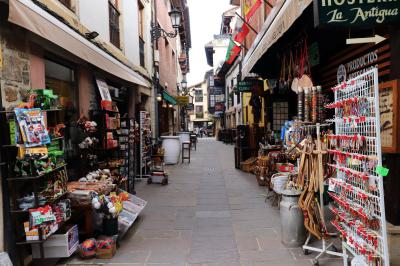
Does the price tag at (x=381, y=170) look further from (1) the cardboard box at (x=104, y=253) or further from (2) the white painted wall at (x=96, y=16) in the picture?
(2) the white painted wall at (x=96, y=16)

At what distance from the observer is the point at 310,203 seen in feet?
13.9

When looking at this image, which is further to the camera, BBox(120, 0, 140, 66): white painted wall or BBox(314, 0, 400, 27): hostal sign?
BBox(120, 0, 140, 66): white painted wall

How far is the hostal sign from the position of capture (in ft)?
10.6

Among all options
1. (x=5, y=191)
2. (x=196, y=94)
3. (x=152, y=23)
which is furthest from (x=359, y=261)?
(x=196, y=94)

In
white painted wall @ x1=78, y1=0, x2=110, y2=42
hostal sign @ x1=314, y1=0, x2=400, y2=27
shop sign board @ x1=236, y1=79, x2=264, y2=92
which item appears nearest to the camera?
hostal sign @ x1=314, y1=0, x2=400, y2=27

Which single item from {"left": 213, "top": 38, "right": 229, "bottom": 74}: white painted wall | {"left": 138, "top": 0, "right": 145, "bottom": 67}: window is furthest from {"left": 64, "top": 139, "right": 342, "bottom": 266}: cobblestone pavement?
{"left": 213, "top": 38, "right": 229, "bottom": 74}: white painted wall

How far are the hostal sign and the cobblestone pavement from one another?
271 centimetres

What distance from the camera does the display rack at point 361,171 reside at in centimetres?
283

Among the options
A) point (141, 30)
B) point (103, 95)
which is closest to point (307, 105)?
point (103, 95)

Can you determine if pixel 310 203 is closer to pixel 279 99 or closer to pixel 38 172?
pixel 38 172

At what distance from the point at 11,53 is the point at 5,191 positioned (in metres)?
1.58

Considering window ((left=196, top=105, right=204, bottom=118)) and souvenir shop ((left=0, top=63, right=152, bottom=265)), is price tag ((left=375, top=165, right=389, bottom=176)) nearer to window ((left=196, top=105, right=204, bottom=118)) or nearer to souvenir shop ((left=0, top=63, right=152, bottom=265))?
souvenir shop ((left=0, top=63, right=152, bottom=265))

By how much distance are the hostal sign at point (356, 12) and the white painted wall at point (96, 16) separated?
472cm

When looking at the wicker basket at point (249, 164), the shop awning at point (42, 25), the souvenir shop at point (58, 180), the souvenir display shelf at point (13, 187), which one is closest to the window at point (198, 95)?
the wicker basket at point (249, 164)
